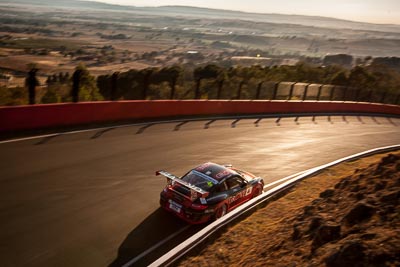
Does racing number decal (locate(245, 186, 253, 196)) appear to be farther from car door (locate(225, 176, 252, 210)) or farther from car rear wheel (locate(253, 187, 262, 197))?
car rear wheel (locate(253, 187, 262, 197))

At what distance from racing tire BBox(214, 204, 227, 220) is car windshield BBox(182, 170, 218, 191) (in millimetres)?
562

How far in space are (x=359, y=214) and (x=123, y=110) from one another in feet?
40.7

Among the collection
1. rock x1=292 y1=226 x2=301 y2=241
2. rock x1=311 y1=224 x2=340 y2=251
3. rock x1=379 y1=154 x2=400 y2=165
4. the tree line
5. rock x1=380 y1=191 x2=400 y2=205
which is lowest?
the tree line

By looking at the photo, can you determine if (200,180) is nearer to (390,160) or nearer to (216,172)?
(216,172)

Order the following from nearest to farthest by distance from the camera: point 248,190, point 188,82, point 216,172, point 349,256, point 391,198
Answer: point 349,256 < point 391,198 < point 216,172 < point 248,190 < point 188,82

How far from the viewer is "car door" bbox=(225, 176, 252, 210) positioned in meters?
9.77

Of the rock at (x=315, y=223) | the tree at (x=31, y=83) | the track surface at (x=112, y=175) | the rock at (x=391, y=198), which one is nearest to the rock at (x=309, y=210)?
the rock at (x=315, y=223)

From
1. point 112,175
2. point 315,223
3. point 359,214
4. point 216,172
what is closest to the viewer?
point 359,214

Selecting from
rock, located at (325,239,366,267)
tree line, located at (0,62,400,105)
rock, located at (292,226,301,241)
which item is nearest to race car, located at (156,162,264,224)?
rock, located at (292,226,301,241)

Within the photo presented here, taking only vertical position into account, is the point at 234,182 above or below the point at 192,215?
above

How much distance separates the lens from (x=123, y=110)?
17.2m

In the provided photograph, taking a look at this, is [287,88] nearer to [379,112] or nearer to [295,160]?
[379,112]

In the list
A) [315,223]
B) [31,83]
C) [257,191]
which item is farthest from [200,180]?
[31,83]

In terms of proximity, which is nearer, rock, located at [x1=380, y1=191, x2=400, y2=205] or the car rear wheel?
rock, located at [x1=380, y1=191, x2=400, y2=205]
